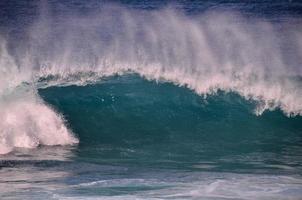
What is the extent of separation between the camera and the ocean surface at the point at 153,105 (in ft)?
26.6

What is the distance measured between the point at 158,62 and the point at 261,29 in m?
9.05

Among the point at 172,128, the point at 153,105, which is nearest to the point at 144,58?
the point at 153,105

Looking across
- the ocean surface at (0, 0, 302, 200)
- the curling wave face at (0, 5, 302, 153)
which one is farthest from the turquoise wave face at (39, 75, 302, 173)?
the curling wave face at (0, 5, 302, 153)

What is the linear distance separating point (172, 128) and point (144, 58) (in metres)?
6.09

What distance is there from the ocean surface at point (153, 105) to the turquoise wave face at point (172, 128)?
36 millimetres

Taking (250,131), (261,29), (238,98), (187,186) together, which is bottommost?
(187,186)

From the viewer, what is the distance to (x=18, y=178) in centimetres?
815

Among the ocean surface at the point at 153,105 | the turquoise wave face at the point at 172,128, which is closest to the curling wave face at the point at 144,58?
the ocean surface at the point at 153,105

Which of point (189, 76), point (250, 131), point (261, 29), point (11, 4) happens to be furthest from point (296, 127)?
point (11, 4)

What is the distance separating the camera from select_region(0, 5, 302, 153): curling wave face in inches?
504

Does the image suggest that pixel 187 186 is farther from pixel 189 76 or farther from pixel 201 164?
pixel 189 76

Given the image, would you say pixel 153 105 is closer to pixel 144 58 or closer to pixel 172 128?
pixel 172 128

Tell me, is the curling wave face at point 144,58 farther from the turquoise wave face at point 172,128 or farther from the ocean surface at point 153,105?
the turquoise wave face at point 172,128

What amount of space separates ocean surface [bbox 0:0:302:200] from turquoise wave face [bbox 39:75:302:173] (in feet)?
0.12
